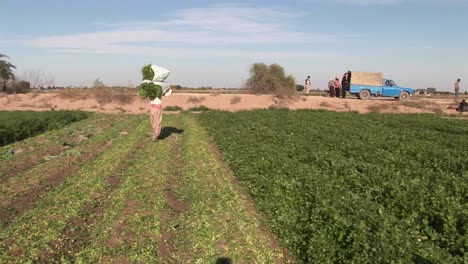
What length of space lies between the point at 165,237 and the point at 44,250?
1.80m

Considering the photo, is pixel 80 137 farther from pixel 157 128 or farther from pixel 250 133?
pixel 250 133

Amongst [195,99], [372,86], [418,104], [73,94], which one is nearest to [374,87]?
[372,86]

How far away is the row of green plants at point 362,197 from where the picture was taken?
6160mm

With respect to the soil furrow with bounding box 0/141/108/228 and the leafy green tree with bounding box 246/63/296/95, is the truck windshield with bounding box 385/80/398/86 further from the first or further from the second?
the soil furrow with bounding box 0/141/108/228

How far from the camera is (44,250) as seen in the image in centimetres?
661

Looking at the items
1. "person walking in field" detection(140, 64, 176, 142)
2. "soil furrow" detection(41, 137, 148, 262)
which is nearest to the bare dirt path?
"person walking in field" detection(140, 64, 176, 142)

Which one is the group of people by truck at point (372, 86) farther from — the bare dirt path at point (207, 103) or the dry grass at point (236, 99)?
the dry grass at point (236, 99)

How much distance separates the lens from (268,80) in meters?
54.9

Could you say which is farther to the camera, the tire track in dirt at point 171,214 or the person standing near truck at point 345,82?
the person standing near truck at point 345,82

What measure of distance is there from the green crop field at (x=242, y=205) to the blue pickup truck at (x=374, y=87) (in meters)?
27.1

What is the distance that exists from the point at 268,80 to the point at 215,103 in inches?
474

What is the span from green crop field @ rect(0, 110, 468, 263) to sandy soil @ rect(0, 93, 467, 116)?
2420 cm

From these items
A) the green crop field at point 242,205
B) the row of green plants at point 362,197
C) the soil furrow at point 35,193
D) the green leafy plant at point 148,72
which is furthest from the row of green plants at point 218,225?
the green leafy plant at point 148,72

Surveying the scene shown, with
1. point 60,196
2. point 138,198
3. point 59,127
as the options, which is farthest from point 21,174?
point 59,127
